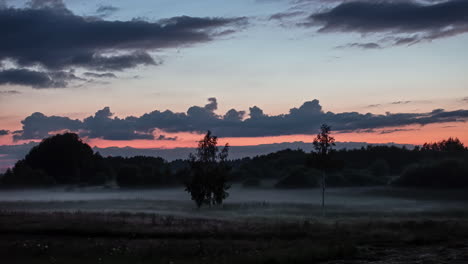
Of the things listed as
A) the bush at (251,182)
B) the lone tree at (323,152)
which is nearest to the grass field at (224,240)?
the lone tree at (323,152)

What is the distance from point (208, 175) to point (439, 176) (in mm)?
46184

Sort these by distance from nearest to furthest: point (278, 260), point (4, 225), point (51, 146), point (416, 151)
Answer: point (278, 260)
point (4, 225)
point (51, 146)
point (416, 151)

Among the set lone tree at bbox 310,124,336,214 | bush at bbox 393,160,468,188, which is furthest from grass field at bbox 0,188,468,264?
bush at bbox 393,160,468,188

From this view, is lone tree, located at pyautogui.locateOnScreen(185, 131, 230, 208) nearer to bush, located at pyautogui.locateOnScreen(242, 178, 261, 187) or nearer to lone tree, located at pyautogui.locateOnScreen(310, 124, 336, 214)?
lone tree, located at pyautogui.locateOnScreen(310, 124, 336, 214)

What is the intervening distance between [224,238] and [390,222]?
15021 mm

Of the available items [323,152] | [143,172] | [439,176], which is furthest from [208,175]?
[143,172]

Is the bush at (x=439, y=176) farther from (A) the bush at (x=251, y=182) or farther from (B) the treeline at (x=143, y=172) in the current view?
(A) the bush at (x=251, y=182)

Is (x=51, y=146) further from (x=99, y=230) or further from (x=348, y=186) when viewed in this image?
(x=99, y=230)

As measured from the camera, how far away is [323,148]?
67.1 m

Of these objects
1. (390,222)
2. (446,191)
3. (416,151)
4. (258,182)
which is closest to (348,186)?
(258,182)

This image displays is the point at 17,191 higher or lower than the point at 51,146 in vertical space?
lower

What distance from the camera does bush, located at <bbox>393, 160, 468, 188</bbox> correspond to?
9269 cm

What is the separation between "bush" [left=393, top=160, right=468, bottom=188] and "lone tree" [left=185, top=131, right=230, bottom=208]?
42.5m

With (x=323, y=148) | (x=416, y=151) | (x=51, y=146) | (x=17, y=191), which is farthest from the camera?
(x=416, y=151)
